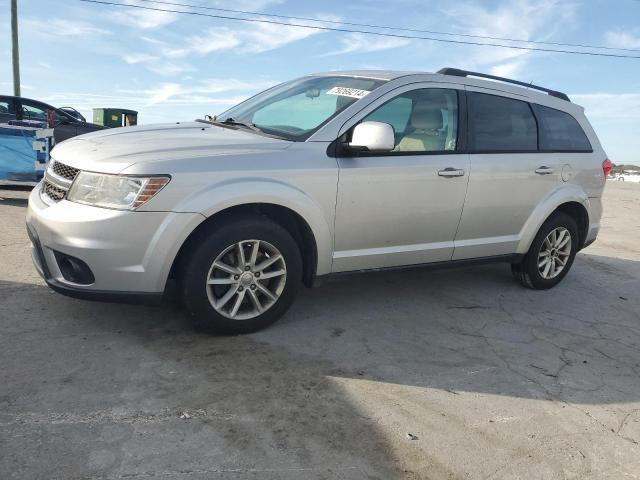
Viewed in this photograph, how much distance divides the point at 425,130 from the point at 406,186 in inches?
21.6

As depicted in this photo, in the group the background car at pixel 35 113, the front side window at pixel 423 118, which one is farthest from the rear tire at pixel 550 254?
the background car at pixel 35 113

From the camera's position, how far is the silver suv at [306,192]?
10.3 ft

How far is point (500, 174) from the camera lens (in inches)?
176

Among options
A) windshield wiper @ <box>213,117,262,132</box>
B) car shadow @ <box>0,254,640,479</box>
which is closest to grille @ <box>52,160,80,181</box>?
car shadow @ <box>0,254,640,479</box>

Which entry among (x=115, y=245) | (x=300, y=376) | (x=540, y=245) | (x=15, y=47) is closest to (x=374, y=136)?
(x=300, y=376)

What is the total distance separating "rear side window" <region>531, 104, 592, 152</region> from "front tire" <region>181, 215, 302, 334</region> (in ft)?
8.92

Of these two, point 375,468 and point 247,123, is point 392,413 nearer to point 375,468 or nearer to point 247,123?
point 375,468

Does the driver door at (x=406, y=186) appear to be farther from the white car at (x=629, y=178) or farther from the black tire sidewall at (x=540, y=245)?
the white car at (x=629, y=178)

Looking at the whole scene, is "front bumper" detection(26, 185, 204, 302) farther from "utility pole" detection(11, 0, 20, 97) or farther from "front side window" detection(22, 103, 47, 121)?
"utility pole" detection(11, 0, 20, 97)

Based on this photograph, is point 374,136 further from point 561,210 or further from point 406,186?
point 561,210

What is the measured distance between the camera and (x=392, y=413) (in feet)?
9.09

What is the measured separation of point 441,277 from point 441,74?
1962 mm

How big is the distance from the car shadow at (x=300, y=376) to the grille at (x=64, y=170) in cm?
95

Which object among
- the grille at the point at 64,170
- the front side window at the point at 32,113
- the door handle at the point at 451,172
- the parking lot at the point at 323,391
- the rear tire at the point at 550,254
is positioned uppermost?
the front side window at the point at 32,113
